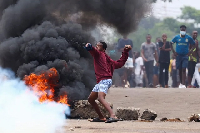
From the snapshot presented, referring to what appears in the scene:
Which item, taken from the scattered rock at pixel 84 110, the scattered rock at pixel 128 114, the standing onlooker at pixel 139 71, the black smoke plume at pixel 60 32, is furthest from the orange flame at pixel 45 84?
the standing onlooker at pixel 139 71

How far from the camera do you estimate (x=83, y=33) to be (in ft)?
43.2

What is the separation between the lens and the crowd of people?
18594 mm

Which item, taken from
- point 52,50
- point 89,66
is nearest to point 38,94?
point 52,50

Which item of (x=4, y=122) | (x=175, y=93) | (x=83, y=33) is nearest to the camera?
(x=4, y=122)

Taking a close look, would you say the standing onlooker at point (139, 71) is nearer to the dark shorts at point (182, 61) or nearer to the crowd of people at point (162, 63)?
the crowd of people at point (162, 63)

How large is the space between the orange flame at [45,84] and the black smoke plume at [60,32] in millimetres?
235

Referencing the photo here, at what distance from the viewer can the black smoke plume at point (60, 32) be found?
12.3m

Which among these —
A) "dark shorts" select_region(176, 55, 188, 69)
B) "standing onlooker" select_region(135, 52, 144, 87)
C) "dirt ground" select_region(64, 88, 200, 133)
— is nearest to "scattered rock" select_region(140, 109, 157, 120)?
"dirt ground" select_region(64, 88, 200, 133)

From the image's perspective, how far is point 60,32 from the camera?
1283 cm

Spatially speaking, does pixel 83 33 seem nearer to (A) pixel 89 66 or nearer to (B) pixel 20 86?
(A) pixel 89 66

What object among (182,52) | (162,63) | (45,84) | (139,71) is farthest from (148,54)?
(45,84)

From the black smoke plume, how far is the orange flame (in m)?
0.24

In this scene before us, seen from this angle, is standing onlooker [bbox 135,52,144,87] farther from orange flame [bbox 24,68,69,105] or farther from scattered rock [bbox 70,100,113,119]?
orange flame [bbox 24,68,69,105]

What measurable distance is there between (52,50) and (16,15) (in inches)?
67.2
